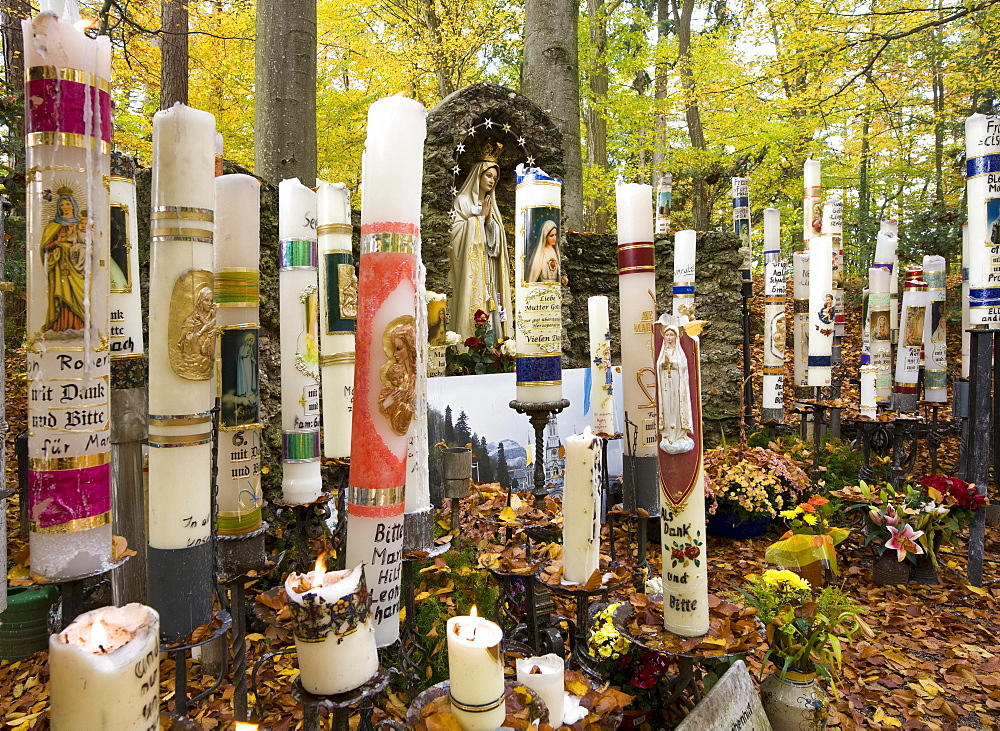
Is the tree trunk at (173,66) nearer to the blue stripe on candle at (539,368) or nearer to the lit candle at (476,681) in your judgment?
the blue stripe on candle at (539,368)

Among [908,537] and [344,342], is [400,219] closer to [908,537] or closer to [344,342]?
[344,342]

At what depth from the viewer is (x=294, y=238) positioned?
2.30 meters

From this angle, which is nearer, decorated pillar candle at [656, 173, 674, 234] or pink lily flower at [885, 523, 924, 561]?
pink lily flower at [885, 523, 924, 561]

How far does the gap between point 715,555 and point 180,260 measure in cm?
448

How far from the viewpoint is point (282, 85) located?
523 centimetres

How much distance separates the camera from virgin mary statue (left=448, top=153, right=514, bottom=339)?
Answer: 618cm

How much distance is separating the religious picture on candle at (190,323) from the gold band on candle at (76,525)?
1.21ft

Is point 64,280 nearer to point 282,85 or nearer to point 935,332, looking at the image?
point 282,85

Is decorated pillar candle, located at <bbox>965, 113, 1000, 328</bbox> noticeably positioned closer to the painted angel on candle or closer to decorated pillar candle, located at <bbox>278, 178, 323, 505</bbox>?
the painted angel on candle

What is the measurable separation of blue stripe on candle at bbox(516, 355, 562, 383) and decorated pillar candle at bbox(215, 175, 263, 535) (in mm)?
1140

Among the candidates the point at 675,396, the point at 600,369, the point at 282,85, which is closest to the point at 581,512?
the point at 675,396

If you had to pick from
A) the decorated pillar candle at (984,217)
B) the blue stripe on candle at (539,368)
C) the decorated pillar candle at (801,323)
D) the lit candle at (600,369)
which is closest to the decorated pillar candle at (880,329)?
the decorated pillar candle at (801,323)

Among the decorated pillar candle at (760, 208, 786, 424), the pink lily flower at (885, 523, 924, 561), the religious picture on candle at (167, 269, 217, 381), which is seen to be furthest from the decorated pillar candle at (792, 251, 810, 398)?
the religious picture on candle at (167, 269, 217, 381)

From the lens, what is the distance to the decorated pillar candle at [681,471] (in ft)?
6.25
